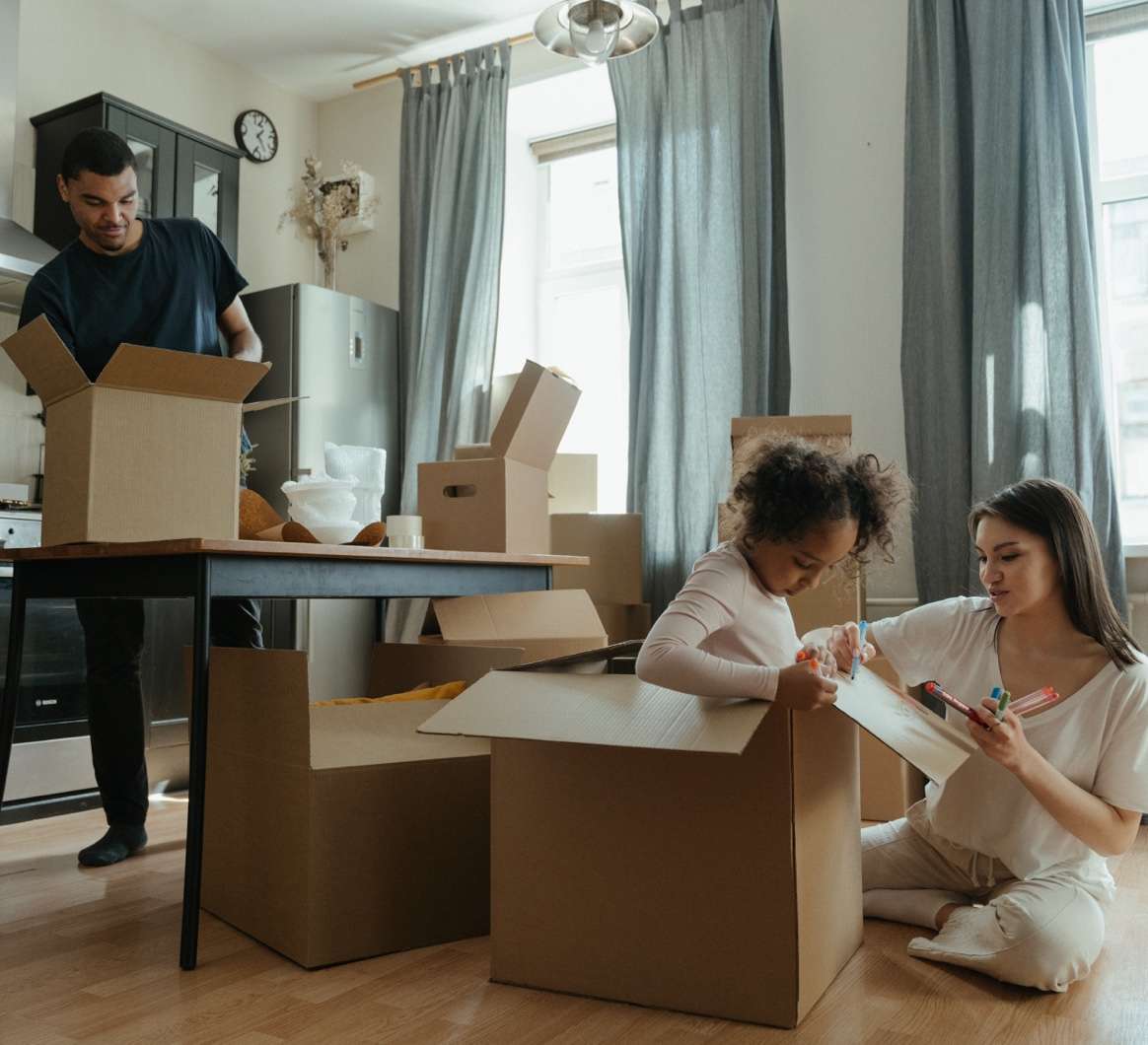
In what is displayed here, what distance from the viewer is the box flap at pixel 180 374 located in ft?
5.28

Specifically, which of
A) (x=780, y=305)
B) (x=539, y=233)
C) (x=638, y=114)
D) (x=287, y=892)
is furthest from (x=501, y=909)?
(x=539, y=233)

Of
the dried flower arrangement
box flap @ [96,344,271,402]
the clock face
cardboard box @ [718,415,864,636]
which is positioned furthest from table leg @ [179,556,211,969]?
the clock face

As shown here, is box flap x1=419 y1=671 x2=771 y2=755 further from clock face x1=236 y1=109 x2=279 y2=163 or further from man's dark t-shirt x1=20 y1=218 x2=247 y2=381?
clock face x1=236 y1=109 x2=279 y2=163

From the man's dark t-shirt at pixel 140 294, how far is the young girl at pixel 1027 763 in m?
1.49

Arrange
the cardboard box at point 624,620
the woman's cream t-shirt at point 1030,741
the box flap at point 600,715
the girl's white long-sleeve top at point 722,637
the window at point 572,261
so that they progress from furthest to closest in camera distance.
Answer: the window at point 572,261
the cardboard box at point 624,620
the woman's cream t-shirt at point 1030,741
the girl's white long-sleeve top at point 722,637
the box flap at point 600,715

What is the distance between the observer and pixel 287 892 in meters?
1.56

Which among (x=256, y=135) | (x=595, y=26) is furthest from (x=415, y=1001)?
(x=256, y=135)

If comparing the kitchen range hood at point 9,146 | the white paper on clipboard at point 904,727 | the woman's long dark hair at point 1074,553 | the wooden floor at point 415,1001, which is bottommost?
the wooden floor at point 415,1001

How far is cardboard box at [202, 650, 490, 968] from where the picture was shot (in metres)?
1.53

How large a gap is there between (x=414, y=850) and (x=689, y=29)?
287 cm

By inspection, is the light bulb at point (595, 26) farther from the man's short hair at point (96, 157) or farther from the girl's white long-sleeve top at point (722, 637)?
the girl's white long-sleeve top at point (722, 637)

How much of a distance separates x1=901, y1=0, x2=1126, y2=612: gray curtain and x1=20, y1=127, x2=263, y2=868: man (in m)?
1.83

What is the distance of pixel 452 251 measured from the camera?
13.1ft

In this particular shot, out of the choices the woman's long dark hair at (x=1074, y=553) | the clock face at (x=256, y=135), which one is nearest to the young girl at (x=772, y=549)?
the woman's long dark hair at (x=1074, y=553)
